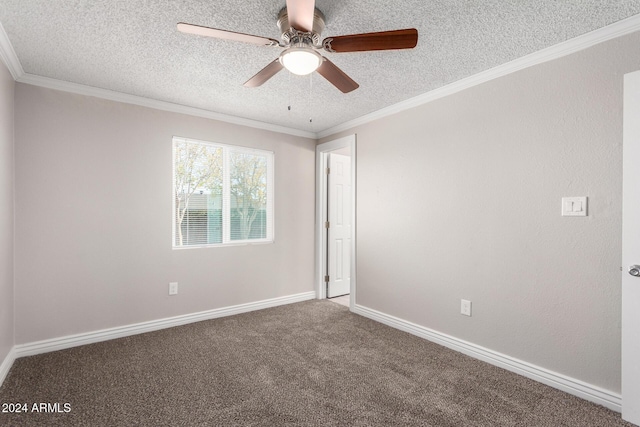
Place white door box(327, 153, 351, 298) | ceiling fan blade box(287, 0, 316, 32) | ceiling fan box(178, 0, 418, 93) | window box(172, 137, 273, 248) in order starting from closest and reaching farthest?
1. ceiling fan blade box(287, 0, 316, 32)
2. ceiling fan box(178, 0, 418, 93)
3. window box(172, 137, 273, 248)
4. white door box(327, 153, 351, 298)

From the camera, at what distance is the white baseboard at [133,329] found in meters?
2.64

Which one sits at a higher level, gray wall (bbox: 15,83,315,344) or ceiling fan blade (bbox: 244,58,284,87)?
ceiling fan blade (bbox: 244,58,284,87)

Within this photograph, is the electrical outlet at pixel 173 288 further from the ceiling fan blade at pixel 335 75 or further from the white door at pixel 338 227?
the ceiling fan blade at pixel 335 75

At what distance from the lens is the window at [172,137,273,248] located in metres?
3.46

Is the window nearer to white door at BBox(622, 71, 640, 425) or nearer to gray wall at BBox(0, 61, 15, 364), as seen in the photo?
gray wall at BBox(0, 61, 15, 364)

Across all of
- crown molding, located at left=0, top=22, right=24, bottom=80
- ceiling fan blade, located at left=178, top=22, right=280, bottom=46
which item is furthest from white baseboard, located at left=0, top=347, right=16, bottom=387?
ceiling fan blade, located at left=178, top=22, right=280, bottom=46

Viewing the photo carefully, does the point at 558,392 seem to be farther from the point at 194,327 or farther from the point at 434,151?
the point at 194,327

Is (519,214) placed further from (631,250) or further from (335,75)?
(335,75)

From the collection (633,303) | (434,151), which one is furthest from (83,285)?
(633,303)

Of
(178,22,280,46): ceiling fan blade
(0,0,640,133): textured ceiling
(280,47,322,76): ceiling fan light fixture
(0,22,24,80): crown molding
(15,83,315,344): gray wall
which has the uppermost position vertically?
(0,0,640,133): textured ceiling

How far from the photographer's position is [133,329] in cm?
309

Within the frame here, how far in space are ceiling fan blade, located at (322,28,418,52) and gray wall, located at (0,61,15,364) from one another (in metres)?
2.40

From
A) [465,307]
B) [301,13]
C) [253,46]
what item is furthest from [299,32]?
[465,307]

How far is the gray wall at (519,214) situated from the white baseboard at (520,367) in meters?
0.05
